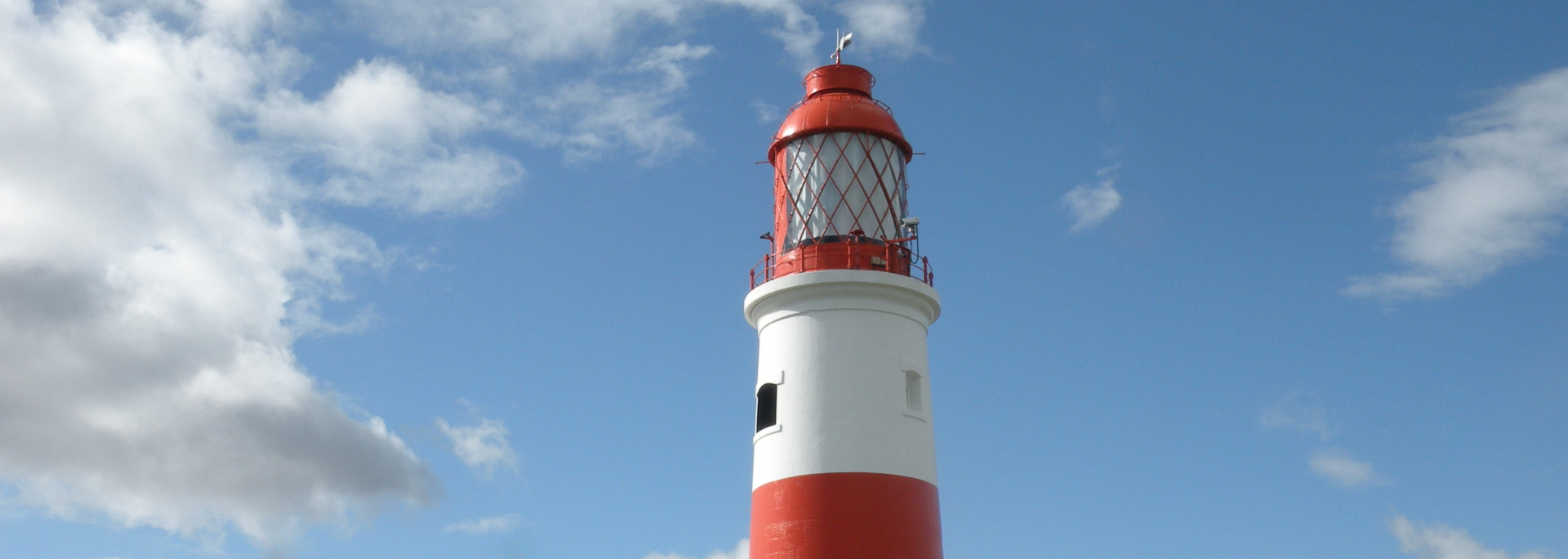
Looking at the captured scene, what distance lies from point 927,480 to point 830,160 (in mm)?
5548

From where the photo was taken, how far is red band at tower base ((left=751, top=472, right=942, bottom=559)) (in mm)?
21562

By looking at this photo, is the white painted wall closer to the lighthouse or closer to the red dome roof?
the lighthouse

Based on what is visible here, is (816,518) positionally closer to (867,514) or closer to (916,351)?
(867,514)

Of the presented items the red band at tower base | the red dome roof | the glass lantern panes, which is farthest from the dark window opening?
the red dome roof

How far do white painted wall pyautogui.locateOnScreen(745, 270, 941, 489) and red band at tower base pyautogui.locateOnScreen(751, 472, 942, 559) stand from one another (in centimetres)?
21

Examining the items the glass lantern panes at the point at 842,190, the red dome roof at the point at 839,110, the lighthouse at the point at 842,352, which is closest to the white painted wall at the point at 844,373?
the lighthouse at the point at 842,352

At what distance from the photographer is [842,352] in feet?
74.6

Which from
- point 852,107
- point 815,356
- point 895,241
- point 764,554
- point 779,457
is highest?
point 852,107

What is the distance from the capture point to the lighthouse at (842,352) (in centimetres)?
2186

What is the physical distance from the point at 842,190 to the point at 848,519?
5.60 meters

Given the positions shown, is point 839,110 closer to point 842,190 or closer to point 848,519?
A: point 842,190

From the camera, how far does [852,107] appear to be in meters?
24.4

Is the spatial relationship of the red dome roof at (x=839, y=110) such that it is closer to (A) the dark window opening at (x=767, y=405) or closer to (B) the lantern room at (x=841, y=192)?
(B) the lantern room at (x=841, y=192)

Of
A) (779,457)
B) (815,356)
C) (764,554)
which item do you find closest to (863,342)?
(815,356)
